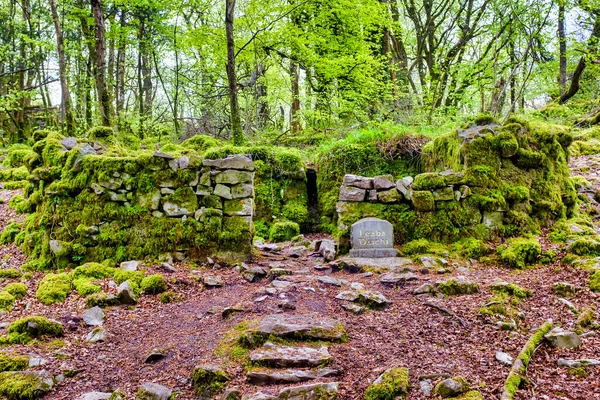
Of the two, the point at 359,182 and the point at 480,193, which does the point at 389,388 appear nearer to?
the point at 359,182

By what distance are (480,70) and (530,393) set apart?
13.4 meters

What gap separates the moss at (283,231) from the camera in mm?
9508

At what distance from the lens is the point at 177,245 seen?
21.4ft

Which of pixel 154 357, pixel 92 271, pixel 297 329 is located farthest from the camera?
pixel 92 271

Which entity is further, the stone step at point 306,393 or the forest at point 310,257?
the forest at point 310,257

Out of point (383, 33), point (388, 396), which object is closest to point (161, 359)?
point (388, 396)

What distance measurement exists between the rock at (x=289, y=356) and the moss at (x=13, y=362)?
1.99 meters

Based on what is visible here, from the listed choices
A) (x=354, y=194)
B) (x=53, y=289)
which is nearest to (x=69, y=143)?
(x=53, y=289)

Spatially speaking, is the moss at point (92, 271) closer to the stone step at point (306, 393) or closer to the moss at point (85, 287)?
the moss at point (85, 287)

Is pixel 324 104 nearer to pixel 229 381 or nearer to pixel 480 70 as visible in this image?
pixel 480 70

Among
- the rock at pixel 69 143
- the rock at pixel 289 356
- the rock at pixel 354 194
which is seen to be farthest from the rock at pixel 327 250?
the rock at pixel 69 143

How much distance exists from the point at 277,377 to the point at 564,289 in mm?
3577

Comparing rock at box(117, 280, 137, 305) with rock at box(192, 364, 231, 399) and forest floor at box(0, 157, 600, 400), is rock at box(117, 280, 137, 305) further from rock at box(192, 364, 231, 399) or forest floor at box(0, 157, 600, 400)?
rock at box(192, 364, 231, 399)

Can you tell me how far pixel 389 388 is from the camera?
9.37ft
